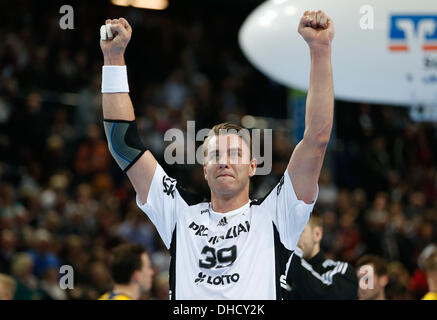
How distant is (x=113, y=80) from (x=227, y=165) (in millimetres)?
748

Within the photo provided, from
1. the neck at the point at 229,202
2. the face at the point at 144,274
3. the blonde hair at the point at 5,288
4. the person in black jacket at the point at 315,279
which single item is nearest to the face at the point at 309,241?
the person in black jacket at the point at 315,279

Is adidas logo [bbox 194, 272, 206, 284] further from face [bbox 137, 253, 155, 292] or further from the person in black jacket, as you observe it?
face [bbox 137, 253, 155, 292]

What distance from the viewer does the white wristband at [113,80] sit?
356 centimetres

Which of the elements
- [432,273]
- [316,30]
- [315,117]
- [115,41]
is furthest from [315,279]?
[115,41]

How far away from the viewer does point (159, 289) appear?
7.32 meters

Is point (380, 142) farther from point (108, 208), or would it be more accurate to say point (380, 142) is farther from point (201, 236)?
point (201, 236)

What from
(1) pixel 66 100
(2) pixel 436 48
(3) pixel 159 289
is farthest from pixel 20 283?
(2) pixel 436 48

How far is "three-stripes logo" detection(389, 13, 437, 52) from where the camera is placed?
7.24m

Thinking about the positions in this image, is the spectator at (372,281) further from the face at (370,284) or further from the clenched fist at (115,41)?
the clenched fist at (115,41)

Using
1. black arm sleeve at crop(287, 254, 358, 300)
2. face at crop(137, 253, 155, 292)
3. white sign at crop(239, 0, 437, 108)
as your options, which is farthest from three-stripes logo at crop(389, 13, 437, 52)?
face at crop(137, 253, 155, 292)

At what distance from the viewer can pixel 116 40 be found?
359 cm

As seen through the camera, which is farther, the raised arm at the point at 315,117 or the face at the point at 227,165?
the face at the point at 227,165

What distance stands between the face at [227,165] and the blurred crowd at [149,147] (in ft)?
12.4
